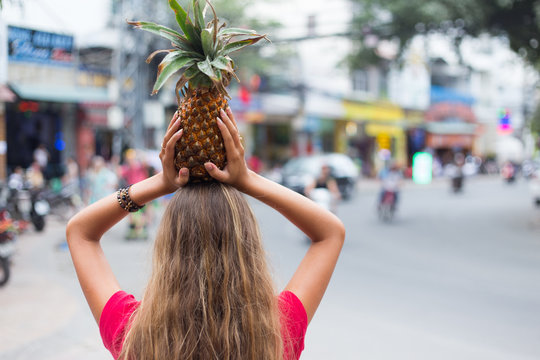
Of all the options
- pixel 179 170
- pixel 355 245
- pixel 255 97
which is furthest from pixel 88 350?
pixel 255 97

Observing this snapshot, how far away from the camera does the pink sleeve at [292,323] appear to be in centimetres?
140

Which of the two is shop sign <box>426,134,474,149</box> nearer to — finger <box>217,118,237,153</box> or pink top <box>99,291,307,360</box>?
pink top <box>99,291,307,360</box>

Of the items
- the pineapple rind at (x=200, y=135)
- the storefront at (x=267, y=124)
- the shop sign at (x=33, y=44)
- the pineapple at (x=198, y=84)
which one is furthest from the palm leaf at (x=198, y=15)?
the storefront at (x=267, y=124)

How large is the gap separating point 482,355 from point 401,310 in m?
1.35

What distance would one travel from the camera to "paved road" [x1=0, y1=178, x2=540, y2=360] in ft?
15.2

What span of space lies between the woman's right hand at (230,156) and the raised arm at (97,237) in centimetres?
Result: 16

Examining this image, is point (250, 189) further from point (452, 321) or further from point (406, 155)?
point (406, 155)

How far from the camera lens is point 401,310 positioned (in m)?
5.75

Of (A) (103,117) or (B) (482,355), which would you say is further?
(A) (103,117)

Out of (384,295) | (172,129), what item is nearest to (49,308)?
(384,295)

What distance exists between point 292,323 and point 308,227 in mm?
272

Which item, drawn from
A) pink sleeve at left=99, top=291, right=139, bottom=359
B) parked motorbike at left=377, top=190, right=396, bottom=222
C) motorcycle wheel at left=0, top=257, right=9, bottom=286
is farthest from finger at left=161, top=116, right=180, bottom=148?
parked motorbike at left=377, top=190, right=396, bottom=222

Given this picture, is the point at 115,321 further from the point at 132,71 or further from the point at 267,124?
the point at 267,124

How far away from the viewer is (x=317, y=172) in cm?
1745
